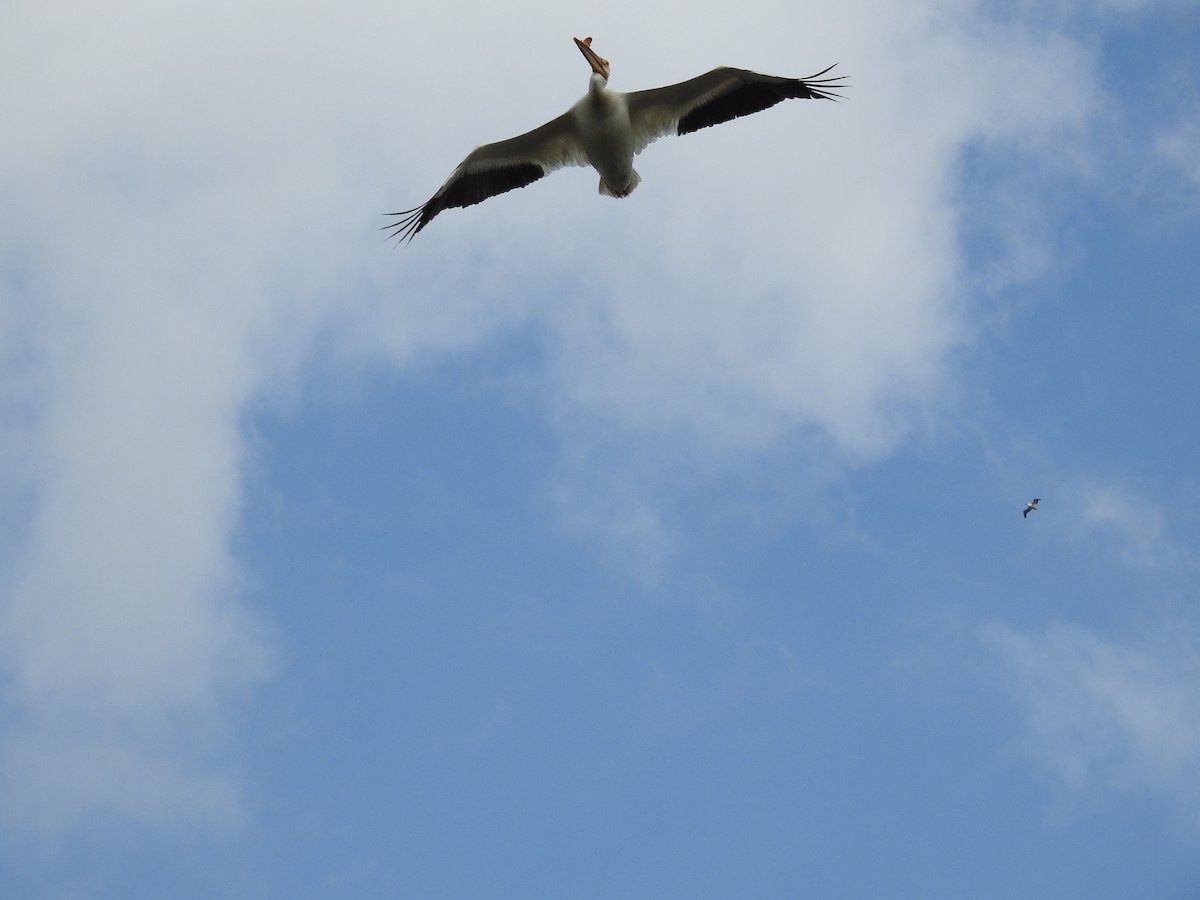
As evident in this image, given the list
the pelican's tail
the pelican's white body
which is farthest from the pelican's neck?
the pelican's tail

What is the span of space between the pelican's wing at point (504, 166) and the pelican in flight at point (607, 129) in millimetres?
15

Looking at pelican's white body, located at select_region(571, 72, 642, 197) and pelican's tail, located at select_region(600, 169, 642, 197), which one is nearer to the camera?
pelican's white body, located at select_region(571, 72, 642, 197)

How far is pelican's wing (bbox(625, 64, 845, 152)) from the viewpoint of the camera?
2292 cm

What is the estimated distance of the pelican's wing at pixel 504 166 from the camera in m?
24.0

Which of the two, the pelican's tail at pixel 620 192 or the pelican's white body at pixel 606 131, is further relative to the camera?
the pelican's tail at pixel 620 192

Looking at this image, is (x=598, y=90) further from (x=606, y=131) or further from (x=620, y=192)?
(x=620, y=192)

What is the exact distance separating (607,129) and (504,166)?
1.87 m

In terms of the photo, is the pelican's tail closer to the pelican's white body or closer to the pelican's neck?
the pelican's white body

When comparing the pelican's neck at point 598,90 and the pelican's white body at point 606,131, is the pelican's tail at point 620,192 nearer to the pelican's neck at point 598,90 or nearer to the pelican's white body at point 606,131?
the pelican's white body at point 606,131

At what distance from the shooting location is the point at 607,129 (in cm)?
2333

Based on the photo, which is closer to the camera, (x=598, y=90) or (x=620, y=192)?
(x=598, y=90)

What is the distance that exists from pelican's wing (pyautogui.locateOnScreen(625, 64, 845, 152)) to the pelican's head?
53cm

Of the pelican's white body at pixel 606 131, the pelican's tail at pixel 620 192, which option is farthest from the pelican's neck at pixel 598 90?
the pelican's tail at pixel 620 192

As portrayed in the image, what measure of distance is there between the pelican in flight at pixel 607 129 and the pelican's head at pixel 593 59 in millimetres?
15
